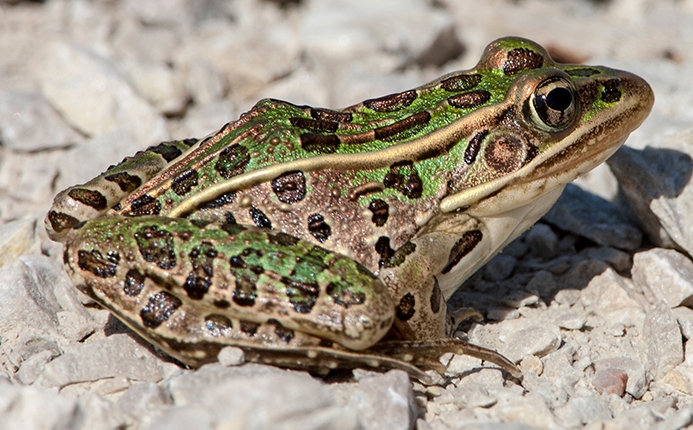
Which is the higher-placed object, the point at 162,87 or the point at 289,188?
the point at 162,87

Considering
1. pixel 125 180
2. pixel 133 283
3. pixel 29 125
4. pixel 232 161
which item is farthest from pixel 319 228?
pixel 29 125

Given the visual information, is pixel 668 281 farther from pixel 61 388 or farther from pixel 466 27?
pixel 466 27

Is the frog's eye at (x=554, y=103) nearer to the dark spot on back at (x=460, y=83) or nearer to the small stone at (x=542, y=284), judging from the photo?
the dark spot on back at (x=460, y=83)

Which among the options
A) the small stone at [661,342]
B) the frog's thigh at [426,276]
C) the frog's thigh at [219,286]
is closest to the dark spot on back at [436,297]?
the frog's thigh at [426,276]

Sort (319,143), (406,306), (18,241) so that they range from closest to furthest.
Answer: (406,306), (319,143), (18,241)

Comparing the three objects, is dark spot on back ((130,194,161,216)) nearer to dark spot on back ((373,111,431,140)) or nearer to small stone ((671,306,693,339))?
dark spot on back ((373,111,431,140))

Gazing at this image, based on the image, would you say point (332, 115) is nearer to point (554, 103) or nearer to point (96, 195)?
point (554, 103)

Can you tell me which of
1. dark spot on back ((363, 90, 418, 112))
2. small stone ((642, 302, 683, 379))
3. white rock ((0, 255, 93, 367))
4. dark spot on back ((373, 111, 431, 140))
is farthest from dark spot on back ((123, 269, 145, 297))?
small stone ((642, 302, 683, 379))
